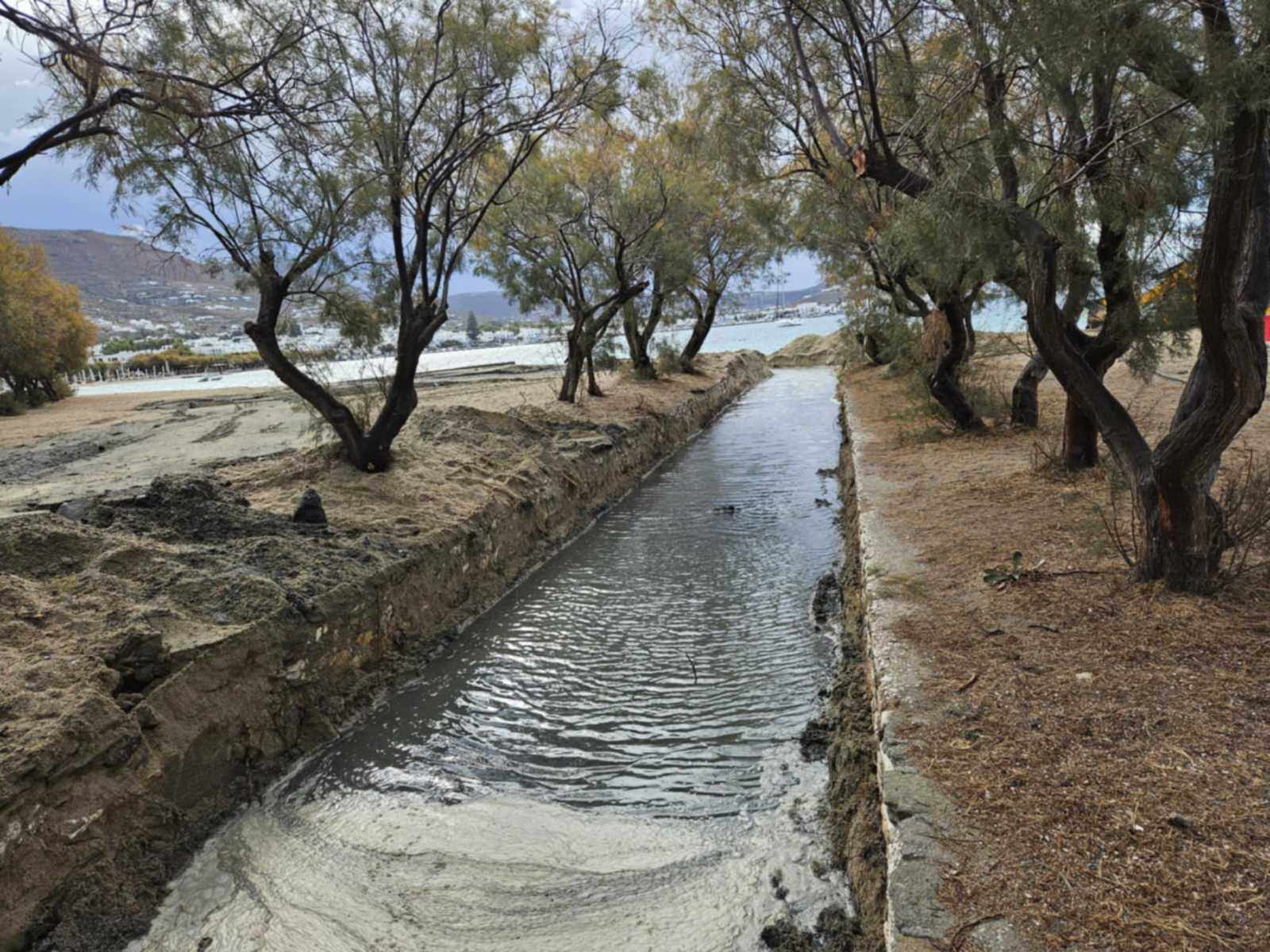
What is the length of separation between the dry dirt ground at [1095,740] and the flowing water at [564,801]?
3.20 ft

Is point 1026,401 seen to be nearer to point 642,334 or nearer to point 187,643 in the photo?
point 187,643

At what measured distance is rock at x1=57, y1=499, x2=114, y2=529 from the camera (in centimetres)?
613

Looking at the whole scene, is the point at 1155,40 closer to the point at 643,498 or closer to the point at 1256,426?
the point at 1256,426

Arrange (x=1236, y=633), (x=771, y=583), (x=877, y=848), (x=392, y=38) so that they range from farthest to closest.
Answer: (x=392, y=38), (x=771, y=583), (x=1236, y=633), (x=877, y=848)

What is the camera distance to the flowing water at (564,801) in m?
3.51

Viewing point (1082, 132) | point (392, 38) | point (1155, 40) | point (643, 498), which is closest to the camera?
point (1155, 40)

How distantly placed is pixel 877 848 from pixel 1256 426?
896cm

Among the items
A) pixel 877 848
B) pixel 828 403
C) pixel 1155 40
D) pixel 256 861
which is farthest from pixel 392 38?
pixel 828 403

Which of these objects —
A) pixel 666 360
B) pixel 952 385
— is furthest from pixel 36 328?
pixel 952 385

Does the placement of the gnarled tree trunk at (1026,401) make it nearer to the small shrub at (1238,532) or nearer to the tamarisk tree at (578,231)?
the small shrub at (1238,532)

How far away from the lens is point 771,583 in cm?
→ 773

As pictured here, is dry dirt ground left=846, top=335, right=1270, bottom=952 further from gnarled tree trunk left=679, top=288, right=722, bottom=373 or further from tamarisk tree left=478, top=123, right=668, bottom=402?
gnarled tree trunk left=679, top=288, right=722, bottom=373

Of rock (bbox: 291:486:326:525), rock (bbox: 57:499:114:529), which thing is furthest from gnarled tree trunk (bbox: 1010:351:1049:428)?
rock (bbox: 57:499:114:529)

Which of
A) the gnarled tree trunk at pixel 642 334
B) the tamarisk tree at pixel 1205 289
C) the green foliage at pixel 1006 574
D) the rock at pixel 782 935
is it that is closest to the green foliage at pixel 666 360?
the gnarled tree trunk at pixel 642 334
